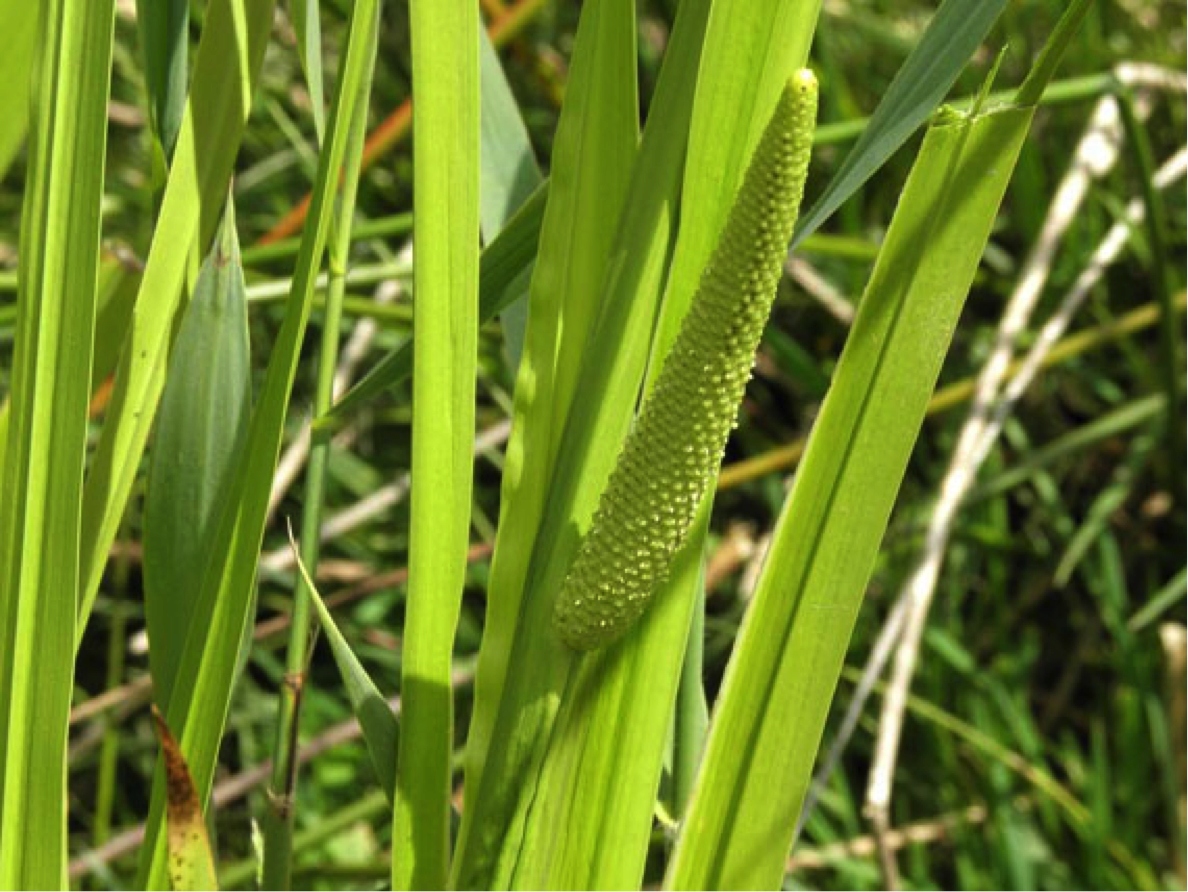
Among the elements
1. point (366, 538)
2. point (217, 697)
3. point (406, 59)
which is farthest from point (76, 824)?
point (217, 697)

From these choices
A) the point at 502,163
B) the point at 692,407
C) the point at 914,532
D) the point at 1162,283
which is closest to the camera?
the point at 692,407

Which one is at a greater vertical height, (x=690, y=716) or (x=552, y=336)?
(x=552, y=336)

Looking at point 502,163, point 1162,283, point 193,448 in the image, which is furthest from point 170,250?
point 1162,283

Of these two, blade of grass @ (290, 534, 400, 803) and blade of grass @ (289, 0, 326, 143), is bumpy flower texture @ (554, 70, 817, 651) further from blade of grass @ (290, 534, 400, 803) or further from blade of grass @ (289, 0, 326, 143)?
blade of grass @ (289, 0, 326, 143)

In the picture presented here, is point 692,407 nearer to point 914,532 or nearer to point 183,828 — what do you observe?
point 183,828

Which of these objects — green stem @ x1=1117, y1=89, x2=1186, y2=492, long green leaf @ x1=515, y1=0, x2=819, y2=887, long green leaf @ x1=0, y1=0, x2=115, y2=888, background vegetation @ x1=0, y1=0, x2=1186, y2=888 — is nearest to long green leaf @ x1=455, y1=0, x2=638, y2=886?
long green leaf @ x1=515, y1=0, x2=819, y2=887

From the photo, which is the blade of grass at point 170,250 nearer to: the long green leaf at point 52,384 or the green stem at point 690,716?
the long green leaf at point 52,384

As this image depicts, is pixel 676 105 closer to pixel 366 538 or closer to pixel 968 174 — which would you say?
pixel 968 174
